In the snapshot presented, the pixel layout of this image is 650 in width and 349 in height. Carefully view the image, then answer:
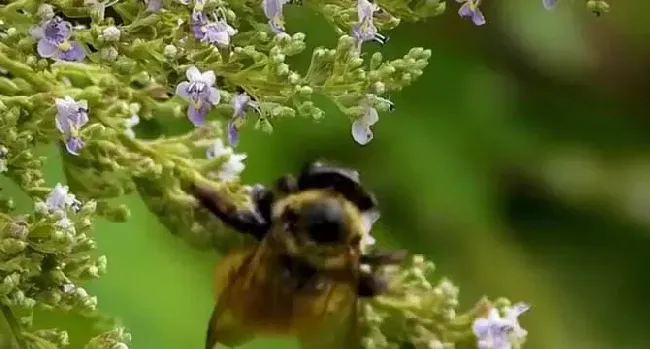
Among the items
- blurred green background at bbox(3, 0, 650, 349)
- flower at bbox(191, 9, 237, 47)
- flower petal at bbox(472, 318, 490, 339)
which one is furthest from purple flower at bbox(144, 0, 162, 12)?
blurred green background at bbox(3, 0, 650, 349)

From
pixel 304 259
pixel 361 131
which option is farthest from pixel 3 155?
pixel 304 259

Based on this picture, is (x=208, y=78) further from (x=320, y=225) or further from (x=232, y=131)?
(x=320, y=225)

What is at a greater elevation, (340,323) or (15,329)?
(340,323)

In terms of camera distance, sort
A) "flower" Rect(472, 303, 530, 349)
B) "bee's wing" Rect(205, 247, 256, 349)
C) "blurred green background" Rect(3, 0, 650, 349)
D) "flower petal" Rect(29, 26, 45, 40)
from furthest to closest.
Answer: "blurred green background" Rect(3, 0, 650, 349) → "bee's wing" Rect(205, 247, 256, 349) → "flower" Rect(472, 303, 530, 349) → "flower petal" Rect(29, 26, 45, 40)

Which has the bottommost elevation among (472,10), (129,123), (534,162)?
(129,123)

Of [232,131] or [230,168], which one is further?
[230,168]

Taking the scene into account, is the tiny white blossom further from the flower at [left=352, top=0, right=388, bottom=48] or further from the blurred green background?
the blurred green background

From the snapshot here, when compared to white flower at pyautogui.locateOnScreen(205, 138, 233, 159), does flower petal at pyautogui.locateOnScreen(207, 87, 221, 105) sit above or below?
below
